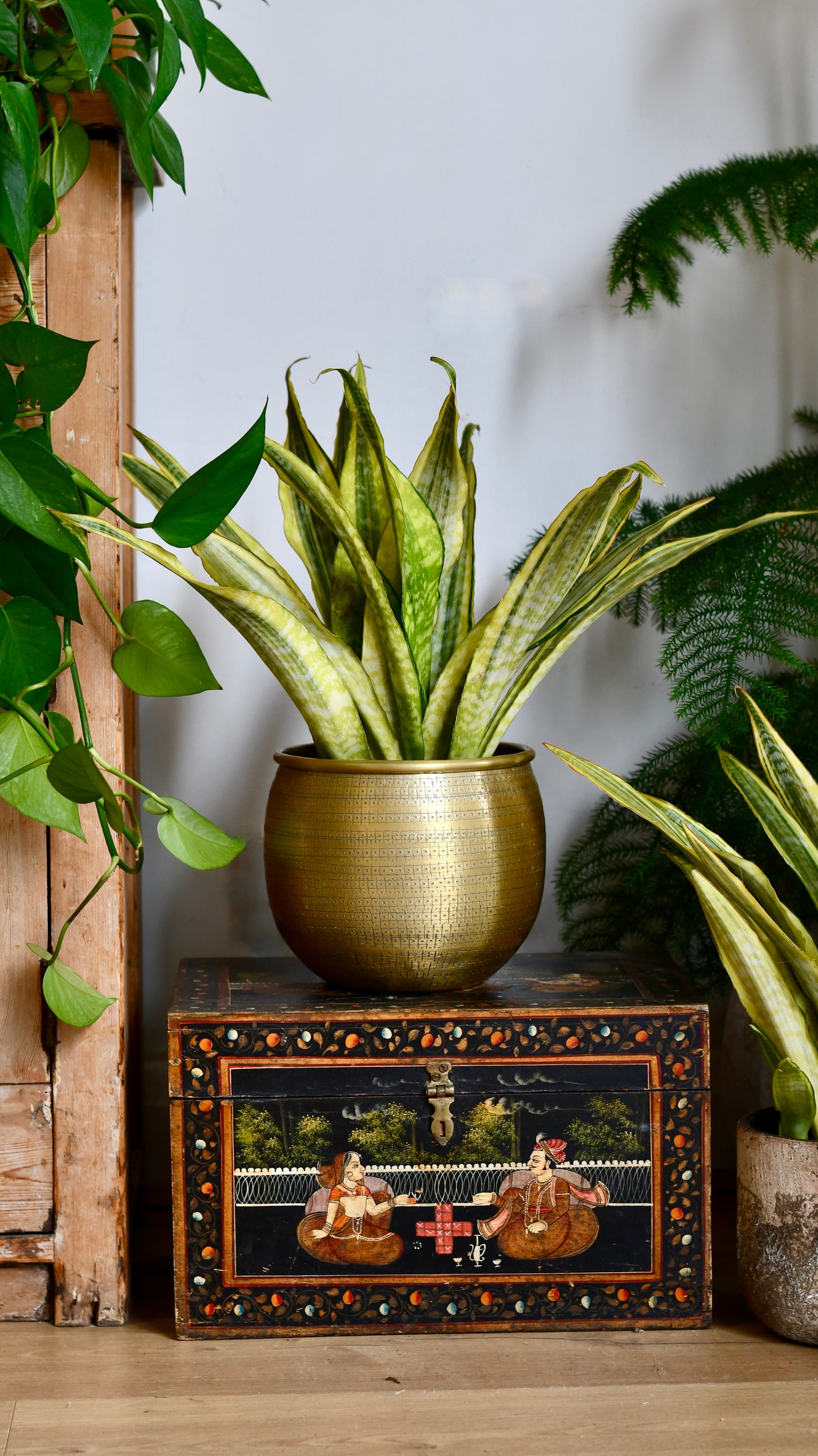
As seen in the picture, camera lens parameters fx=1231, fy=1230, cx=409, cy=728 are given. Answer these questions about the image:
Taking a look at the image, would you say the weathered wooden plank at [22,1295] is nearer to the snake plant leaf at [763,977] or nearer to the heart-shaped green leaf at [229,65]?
the snake plant leaf at [763,977]

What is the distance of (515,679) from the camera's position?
1194mm

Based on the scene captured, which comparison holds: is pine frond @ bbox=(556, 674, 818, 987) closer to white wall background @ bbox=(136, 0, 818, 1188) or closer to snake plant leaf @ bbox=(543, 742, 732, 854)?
white wall background @ bbox=(136, 0, 818, 1188)

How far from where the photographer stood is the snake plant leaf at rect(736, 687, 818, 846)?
1.08 m

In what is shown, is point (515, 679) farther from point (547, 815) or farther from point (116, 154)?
point (116, 154)

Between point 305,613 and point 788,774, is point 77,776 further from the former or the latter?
point 788,774

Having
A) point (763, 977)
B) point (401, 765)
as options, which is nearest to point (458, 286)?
point (401, 765)

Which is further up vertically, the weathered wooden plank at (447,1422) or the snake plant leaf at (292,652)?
the snake plant leaf at (292,652)

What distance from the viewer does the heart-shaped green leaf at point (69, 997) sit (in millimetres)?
1044

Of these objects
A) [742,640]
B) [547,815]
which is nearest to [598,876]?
[547,815]

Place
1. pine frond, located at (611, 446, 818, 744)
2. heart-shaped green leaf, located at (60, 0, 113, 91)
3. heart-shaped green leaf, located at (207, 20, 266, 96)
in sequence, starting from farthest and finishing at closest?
pine frond, located at (611, 446, 818, 744) < heart-shaped green leaf, located at (207, 20, 266, 96) < heart-shaped green leaf, located at (60, 0, 113, 91)

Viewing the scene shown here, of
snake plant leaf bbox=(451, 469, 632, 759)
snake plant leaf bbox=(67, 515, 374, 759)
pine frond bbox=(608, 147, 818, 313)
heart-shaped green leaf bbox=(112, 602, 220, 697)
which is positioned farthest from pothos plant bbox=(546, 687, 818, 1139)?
pine frond bbox=(608, 147, 818, 313)

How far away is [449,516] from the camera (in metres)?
1.19

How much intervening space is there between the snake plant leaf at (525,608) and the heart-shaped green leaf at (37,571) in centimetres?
37

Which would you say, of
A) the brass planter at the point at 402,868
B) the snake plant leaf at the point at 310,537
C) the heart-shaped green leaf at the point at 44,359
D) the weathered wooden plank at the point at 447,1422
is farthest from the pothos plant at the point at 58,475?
the weathered wooden plank at the point at 447,1422
